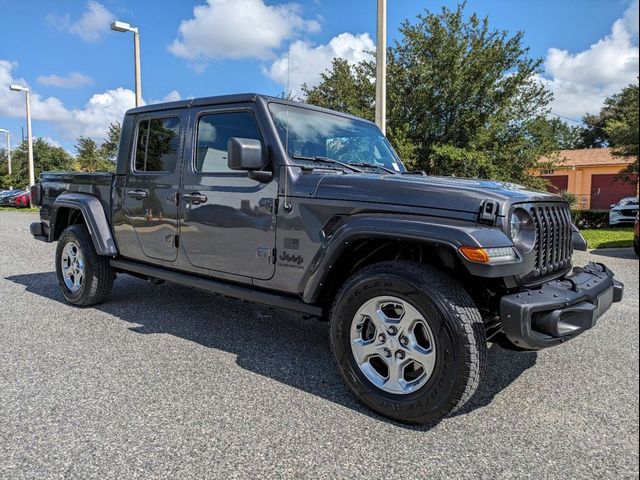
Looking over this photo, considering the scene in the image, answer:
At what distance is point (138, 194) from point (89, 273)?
1.12m

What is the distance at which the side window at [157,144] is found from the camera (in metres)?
4.20

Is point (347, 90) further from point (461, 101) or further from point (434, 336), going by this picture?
point (434, 336)

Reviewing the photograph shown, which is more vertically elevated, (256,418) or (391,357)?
(391,357)

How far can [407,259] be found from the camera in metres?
3.07

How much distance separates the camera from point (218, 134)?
3883mm

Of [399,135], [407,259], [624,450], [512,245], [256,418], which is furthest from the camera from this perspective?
[399,135]

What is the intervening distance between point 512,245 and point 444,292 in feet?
1.43

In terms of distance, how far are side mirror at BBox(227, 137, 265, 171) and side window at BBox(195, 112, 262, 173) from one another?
0.31 m

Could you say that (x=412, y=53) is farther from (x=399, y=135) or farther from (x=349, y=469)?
(x=349, y=469)

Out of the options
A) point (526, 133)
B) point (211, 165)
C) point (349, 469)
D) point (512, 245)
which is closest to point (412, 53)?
point (526, 133)

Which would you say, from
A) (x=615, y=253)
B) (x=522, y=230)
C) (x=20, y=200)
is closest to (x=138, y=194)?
(x=522, y=230)

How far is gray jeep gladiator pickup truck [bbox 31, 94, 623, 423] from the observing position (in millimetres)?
2580

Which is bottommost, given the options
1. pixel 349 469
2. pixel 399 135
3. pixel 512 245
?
pixel 349 469

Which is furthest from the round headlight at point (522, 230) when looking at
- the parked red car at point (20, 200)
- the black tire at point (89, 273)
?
the parked red car at point (20, 200)
